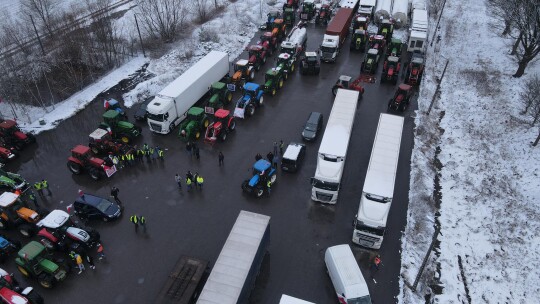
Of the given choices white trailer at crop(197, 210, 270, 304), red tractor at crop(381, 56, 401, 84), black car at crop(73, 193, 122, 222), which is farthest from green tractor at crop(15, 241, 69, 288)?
red tractor at crop(381, 56, 401, 84)

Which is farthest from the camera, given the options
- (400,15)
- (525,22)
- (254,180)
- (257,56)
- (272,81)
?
(400,15)

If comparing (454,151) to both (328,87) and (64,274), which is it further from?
(64,274)

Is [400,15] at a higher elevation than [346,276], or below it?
higher

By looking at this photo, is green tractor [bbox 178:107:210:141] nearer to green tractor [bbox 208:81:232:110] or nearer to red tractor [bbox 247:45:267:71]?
green tractor [bbox 208:81:232:110]

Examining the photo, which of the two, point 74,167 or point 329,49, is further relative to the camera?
point 329,49

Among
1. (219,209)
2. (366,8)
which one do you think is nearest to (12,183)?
(219,209)

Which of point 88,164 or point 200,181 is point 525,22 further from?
point 88,164

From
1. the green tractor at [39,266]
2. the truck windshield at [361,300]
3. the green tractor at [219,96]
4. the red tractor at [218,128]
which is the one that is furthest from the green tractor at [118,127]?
the truck windshield at [361,300]
